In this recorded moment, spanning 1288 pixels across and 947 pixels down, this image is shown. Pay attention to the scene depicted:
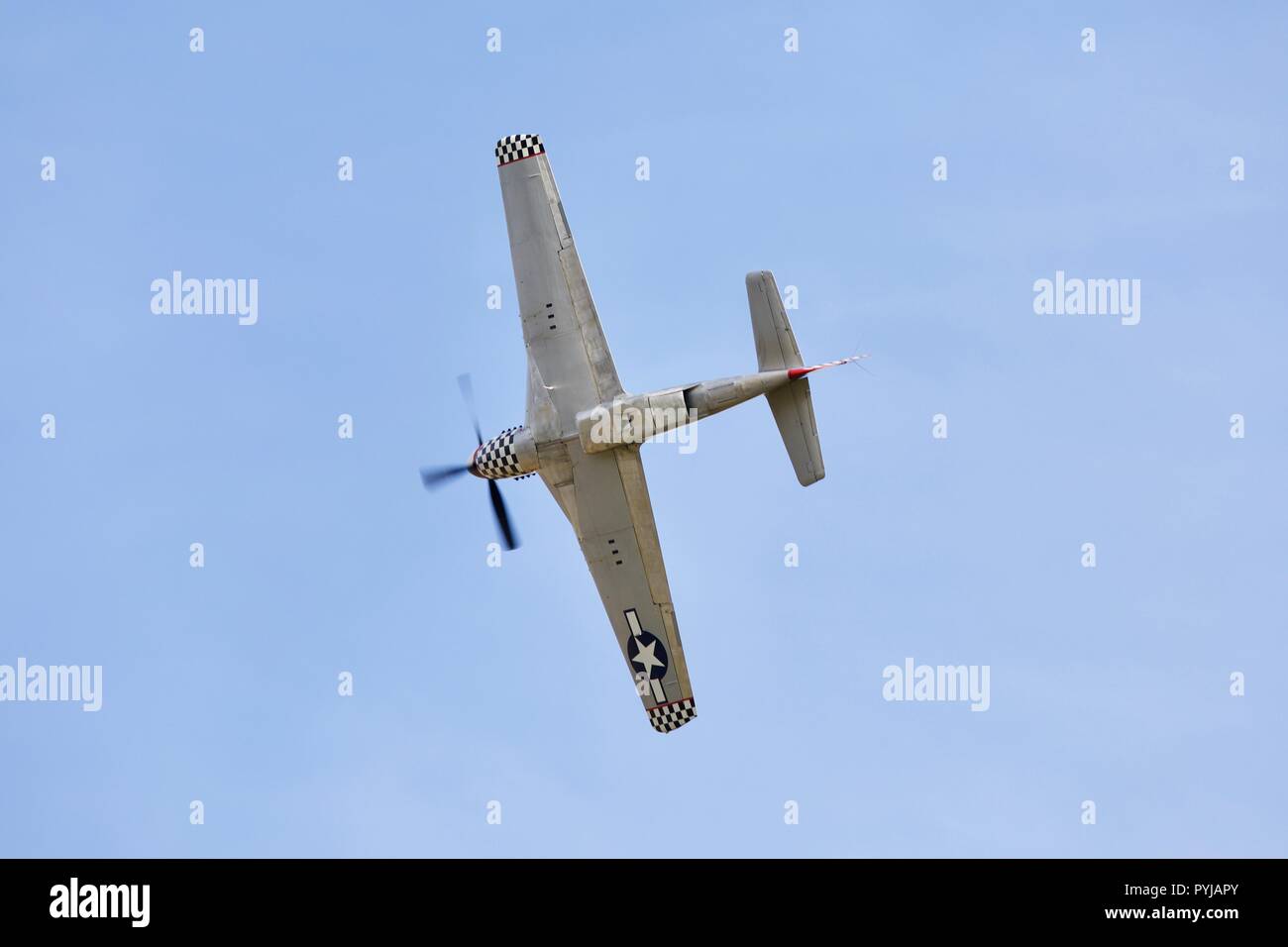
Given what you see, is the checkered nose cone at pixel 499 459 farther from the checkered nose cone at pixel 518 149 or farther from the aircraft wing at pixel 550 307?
the checkered nose cone at pixel 518 149

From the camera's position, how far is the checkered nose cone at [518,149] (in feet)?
121

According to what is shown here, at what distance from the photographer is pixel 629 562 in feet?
121

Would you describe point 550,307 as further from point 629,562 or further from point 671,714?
point 671,714

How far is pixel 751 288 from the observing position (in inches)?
1348

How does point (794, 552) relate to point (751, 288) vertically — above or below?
below

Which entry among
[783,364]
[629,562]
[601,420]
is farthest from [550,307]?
[629,562]

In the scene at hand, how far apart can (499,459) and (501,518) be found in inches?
53.2

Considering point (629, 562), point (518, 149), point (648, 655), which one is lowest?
point (648, 655)

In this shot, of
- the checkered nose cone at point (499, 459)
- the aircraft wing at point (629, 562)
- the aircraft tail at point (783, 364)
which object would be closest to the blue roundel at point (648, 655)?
the aircraft wing at point (629, 562)

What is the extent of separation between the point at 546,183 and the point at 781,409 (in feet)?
22.3

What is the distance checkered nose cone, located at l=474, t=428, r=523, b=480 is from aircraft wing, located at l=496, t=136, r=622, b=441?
580 mm

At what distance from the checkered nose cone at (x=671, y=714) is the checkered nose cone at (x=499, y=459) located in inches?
232
